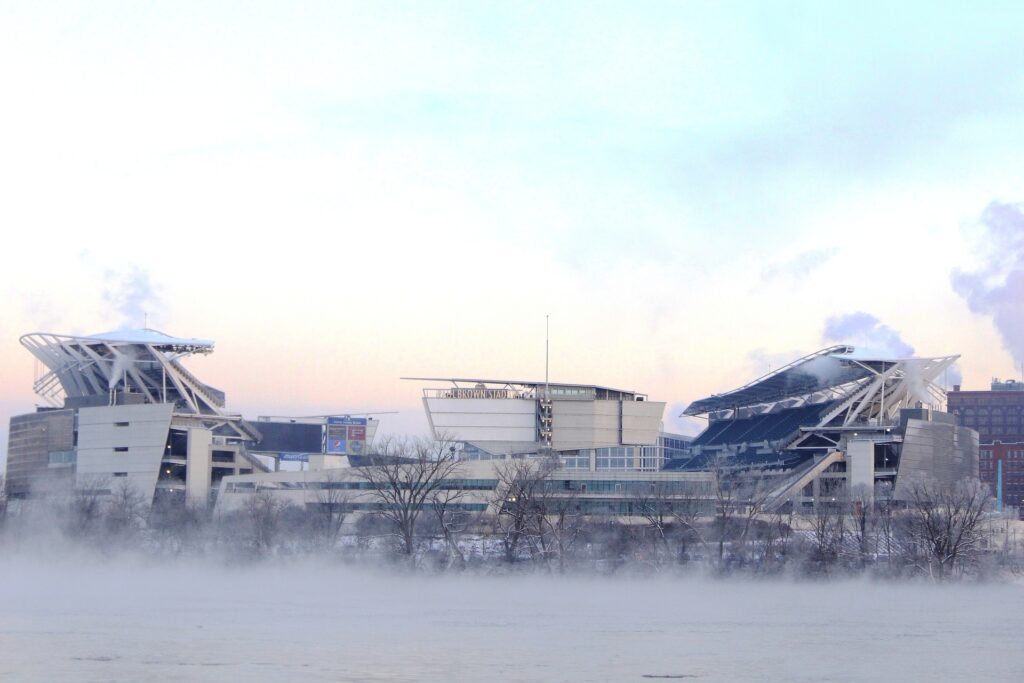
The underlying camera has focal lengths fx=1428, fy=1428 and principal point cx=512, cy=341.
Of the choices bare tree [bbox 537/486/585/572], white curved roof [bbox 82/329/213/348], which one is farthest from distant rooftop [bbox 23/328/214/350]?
bare tree [bbox 537/486/585/572]

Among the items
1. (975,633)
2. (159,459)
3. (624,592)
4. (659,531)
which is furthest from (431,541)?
(159,459)

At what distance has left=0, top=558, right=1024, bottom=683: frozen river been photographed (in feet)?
168

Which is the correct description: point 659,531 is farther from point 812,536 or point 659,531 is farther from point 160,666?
point 160,666

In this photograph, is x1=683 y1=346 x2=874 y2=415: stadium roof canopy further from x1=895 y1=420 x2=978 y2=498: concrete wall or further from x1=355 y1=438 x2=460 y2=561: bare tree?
x1=355 y1=438 x2=460 y2=561: bare tree

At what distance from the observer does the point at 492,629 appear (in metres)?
67.5

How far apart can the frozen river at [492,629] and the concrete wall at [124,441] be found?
79.3m

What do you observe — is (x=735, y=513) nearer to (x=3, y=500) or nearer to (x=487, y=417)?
(x=3, y=500)

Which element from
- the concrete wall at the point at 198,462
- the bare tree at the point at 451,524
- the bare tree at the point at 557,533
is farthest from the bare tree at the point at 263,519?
the concrete wall at the point at 198,462

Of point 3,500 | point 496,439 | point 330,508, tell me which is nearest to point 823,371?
point 496,439

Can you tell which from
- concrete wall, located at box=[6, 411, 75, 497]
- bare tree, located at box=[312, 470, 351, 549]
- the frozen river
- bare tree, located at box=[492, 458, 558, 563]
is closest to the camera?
the frozen river

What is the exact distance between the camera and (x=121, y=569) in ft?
371

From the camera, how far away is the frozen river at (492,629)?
168 ft

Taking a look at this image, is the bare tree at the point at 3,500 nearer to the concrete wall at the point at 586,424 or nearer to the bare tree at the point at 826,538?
the concrete wall at the point at 586,424

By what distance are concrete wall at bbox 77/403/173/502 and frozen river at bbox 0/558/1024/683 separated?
260 feet
